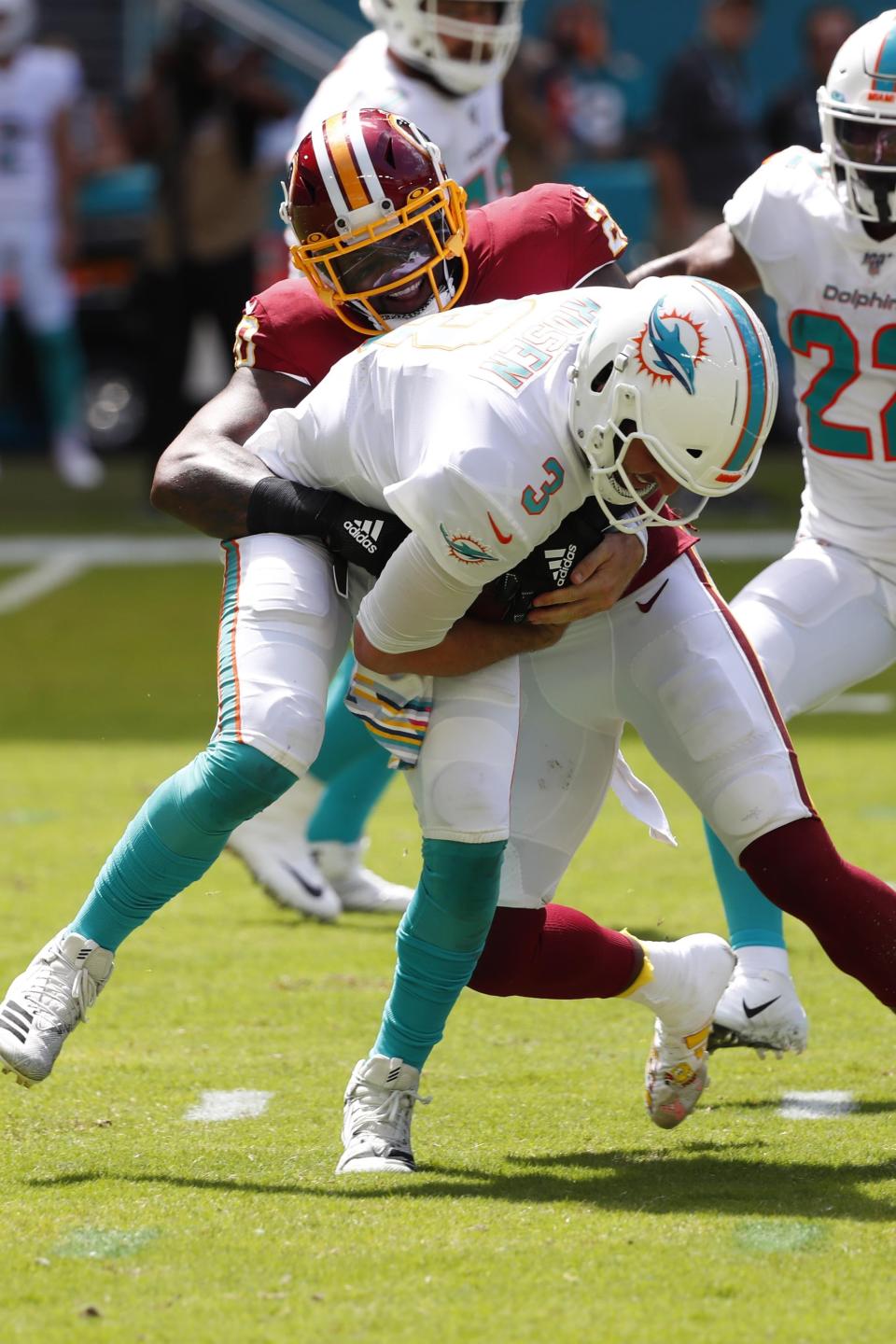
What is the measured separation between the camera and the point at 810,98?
1141cm

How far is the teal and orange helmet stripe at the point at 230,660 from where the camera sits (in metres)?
3.18

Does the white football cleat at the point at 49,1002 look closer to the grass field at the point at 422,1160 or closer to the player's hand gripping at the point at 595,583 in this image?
the grass field at the point at 422,1160

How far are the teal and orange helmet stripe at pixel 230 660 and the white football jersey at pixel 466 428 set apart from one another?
0.19m

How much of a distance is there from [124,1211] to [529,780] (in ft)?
3.12

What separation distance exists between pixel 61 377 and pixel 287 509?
8515 millimetres

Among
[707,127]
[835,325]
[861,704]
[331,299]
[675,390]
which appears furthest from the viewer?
[707,127]

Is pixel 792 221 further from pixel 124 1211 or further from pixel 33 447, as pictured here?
pixel 33 447

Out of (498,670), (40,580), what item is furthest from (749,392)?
(40,580)

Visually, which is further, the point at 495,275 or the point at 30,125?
the point at 30,125

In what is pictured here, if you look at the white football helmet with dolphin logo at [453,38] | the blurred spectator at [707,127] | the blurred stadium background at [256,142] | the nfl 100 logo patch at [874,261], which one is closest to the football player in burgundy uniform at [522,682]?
the nfl 100 logo patch at [874,261]

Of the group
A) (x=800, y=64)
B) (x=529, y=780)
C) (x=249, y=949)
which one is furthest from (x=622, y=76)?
(x=529, y=780)

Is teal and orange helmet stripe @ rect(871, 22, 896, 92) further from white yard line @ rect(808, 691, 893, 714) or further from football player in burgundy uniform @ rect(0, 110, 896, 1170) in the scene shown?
white yard line @ rect(808, 691, 893, 714)

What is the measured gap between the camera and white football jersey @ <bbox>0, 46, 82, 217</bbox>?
35.9 feet

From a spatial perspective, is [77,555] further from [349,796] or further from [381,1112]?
[381,1112]
